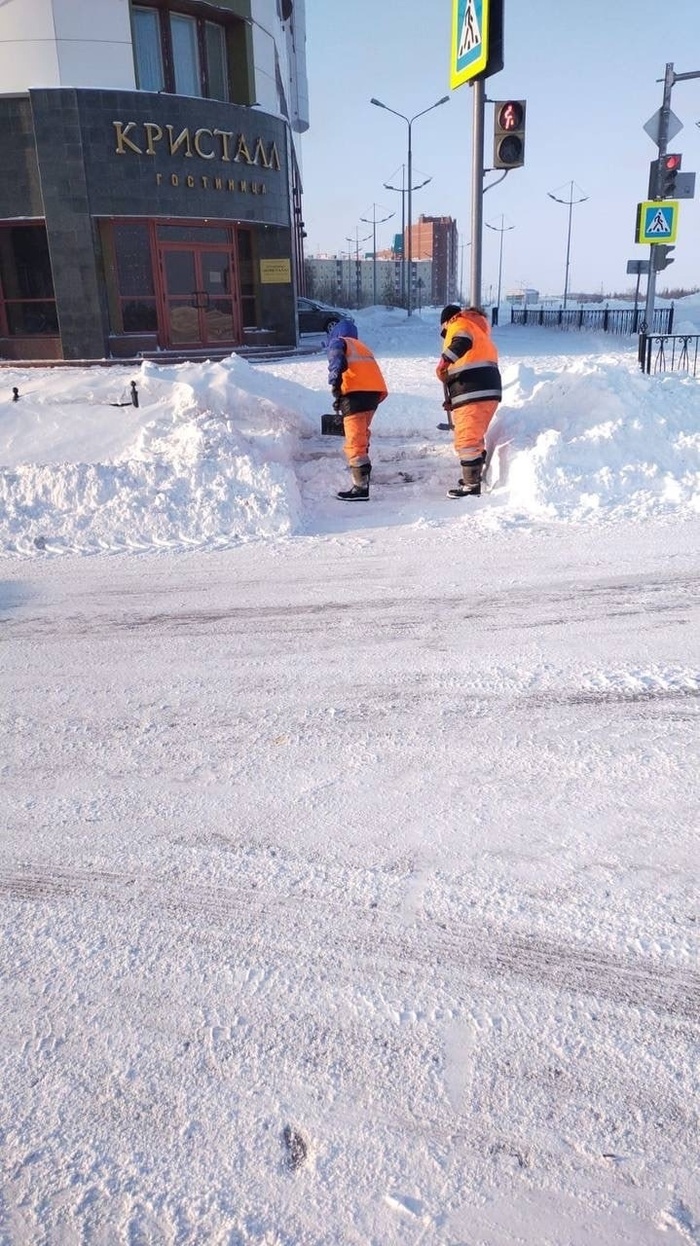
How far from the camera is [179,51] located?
743 inches

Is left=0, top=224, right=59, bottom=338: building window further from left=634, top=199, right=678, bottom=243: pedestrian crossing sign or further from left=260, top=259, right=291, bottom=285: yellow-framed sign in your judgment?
left=634, top=199, right=678, bottom=243: pedestrian crossing sign

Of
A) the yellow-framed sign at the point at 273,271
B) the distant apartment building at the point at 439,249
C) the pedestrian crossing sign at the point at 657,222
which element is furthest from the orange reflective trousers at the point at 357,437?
the distant apartment building at the point at 439,249

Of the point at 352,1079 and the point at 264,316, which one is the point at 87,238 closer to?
the point at 264,316

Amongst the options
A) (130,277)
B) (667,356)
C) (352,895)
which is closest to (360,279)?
(130,277)

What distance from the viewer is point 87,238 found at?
60.4 feet

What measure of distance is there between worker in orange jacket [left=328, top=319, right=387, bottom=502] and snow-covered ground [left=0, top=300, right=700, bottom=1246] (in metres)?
1.89

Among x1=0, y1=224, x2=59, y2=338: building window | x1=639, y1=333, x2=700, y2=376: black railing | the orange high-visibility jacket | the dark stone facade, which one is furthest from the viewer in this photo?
x1=0, y1=224, x2=59, y2=338: building window

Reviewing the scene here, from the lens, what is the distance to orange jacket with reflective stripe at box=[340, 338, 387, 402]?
27.3ft

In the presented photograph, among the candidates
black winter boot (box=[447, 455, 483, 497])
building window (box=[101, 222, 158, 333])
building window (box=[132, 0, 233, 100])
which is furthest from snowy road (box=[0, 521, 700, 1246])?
building window (box=[132, 0, 233, 100])

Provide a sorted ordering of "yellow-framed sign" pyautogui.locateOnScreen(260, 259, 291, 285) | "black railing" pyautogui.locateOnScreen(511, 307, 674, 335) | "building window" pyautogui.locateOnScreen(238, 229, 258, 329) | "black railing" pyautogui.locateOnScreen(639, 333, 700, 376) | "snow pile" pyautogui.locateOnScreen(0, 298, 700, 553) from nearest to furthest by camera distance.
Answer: "snow pile" pyautogui.locateOnScreen(0, 298, 700, 553) < "black railing" pyautogui.locateOnScreen(639, 333, 700, 376) < "building window" pyautogui.locateOnScreen(238, 229, 258, 329) < "yellow-framed sign" pyautogui.locateOnScreen(260, 259, 291, 285) < "black railing" pyautogui.locateOnScreen(511, 307, 674, 335)

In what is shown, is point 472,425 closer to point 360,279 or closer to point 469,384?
point 469,384

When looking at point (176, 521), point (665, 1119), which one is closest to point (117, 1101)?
point (665, 1119)

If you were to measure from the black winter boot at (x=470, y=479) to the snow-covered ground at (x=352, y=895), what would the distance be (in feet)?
5.37

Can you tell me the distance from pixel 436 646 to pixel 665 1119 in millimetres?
2991
